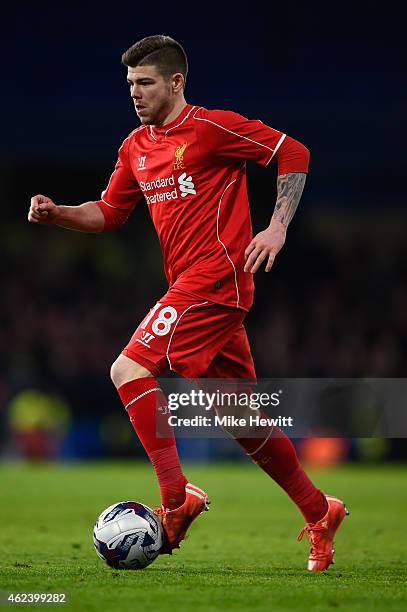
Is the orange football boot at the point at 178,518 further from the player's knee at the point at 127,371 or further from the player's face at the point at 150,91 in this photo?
the player's face at the point at 150,91

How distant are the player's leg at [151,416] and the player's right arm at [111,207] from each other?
86cm

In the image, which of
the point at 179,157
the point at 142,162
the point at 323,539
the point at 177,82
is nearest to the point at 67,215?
the point at 142,162

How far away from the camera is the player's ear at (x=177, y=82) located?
5.00 meters

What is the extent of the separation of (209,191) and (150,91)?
1.71 ft

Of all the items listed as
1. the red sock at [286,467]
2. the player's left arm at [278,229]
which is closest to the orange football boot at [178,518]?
the red sock at [286,467]

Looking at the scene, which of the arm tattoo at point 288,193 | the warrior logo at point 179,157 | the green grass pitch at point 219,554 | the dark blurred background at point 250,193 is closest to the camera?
the green grass pitch at point 219,554

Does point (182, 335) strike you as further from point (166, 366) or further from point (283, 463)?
point (283, 463)

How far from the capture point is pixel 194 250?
496 cm

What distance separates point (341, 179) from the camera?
1816 centimetres

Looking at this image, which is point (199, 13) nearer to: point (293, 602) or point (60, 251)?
point (60, 251)

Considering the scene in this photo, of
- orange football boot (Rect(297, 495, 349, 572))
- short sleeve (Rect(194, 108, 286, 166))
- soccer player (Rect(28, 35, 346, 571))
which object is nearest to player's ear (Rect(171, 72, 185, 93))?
soccer player (Rect(28, 35, 346, 571))

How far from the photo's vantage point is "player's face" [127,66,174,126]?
4.93 meters

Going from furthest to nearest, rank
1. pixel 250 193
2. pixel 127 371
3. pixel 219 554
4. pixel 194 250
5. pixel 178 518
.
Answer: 1. pixel 250 193
2. pixel 219 554
3. pixel 194 250
4. pixel 178 518
5. pixel 127 371

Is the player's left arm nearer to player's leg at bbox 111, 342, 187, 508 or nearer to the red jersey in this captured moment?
the red jersey
